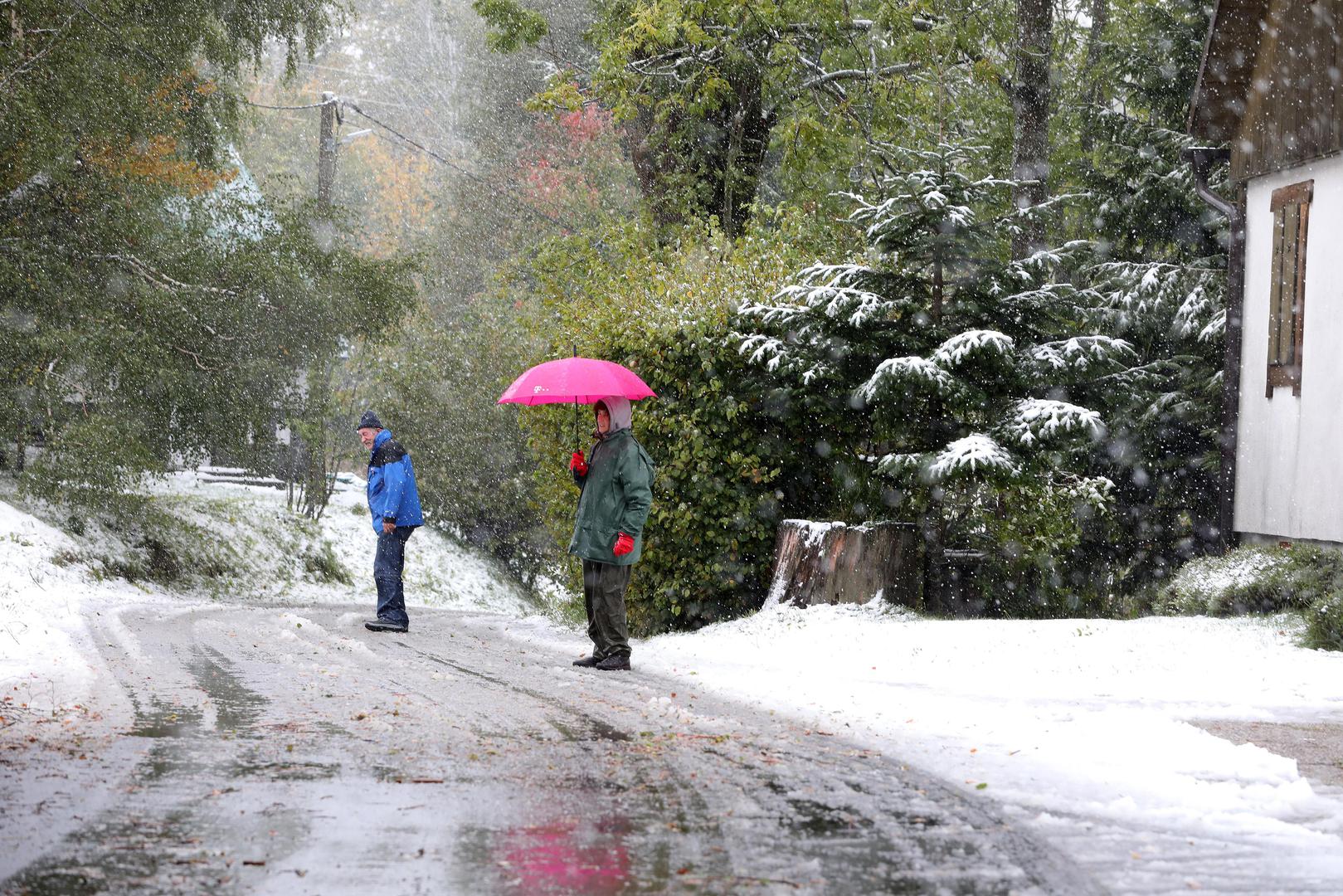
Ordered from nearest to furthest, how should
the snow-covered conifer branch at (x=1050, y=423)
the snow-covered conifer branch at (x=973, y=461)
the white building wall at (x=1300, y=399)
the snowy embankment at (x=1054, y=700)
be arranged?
the snowy embankment at (x=1054, y=700) < the snow-covered conifer branch at (x=973, y=461) < the snow-covered conifer branch at (x=1050, y=423) < the white building wall at (x=1300, y=399)

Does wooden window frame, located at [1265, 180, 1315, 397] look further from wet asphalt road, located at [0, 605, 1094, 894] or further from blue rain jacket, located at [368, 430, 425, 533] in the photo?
wet asphalt road, located at [0, 605, 1094, 894]

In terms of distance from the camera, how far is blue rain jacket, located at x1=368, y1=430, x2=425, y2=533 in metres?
13.1

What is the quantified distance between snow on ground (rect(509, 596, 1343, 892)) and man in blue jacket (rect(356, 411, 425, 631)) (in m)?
1.47

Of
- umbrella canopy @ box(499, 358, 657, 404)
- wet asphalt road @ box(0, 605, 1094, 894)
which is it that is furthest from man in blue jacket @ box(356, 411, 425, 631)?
wet asphalt road @ box(0, 605, 1094, 894)

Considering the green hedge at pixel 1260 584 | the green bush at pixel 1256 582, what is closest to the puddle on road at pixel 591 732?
the green hedge at pixel 1260 584

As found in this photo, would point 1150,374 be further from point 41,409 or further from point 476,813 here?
point 41,409

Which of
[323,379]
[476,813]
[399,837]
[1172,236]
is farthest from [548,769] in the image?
[323,379]

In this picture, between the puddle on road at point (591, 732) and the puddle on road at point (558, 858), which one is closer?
the puddle on road at point (558, 858)

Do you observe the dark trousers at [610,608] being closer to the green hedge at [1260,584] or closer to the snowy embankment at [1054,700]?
the snowy embankment at [1054,700]

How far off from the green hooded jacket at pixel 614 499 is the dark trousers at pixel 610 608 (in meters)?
0.12

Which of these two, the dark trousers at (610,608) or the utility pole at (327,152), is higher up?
the utility pole at (327,152)

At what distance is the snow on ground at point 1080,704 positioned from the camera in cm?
524

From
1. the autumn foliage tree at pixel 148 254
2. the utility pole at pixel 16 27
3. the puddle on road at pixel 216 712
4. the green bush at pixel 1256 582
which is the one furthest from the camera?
the autumn foliage tree at pixel 148 254

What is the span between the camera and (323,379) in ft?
87.1
